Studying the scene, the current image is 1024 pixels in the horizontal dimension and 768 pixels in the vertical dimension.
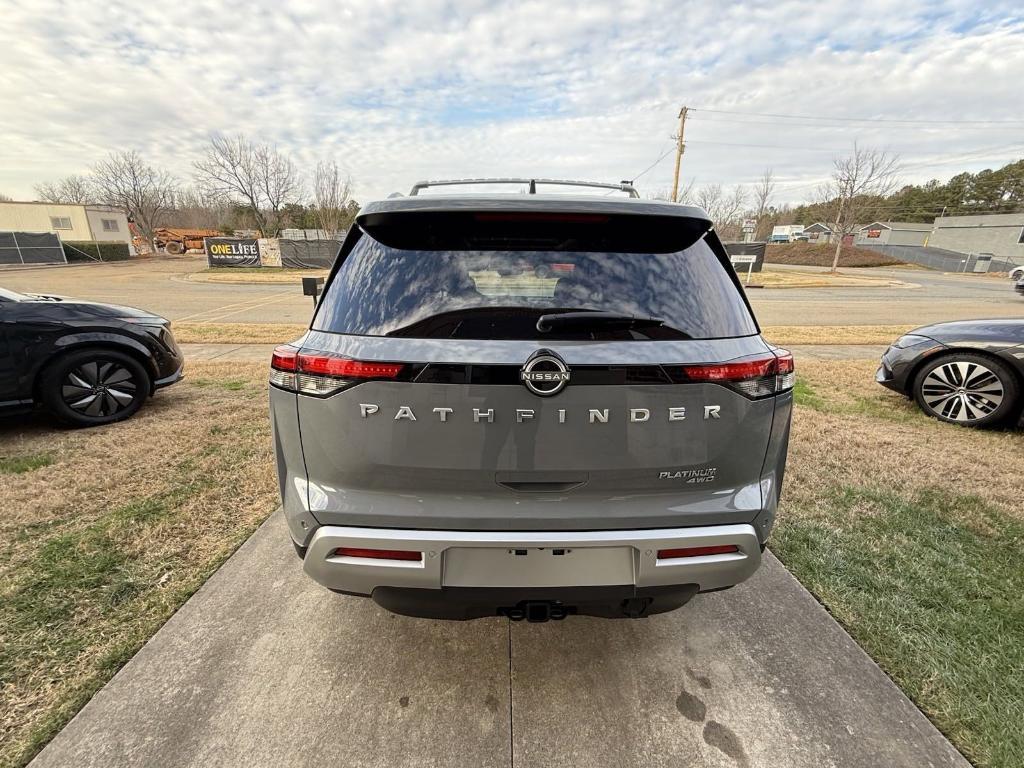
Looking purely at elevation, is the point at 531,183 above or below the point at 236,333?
above

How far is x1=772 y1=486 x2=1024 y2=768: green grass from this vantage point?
70.5 inches

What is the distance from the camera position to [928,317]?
13.7 metres

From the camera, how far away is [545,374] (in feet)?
4.81

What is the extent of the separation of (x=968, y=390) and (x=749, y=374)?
454 centimetres

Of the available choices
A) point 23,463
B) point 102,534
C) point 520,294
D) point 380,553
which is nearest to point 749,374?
point 520,294

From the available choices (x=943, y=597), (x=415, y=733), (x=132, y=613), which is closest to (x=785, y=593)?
(x=943, y=597)

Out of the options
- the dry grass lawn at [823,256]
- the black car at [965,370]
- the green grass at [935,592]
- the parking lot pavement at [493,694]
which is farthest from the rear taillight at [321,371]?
the dry grass lawn at [823,256]

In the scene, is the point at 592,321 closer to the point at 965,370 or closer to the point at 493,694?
the point at 493,694

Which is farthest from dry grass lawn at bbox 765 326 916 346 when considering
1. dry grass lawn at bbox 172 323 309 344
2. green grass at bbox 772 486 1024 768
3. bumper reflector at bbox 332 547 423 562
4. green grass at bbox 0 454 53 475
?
green grass at bbox 0 454 53 475

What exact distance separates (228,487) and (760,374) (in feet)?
11.3

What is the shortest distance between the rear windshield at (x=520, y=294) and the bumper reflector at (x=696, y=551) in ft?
2.33

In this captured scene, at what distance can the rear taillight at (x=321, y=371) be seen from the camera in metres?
1.50

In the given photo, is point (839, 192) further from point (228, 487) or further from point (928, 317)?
point (228, 487)

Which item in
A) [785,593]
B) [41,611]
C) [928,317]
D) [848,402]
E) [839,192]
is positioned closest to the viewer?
[41,611]
